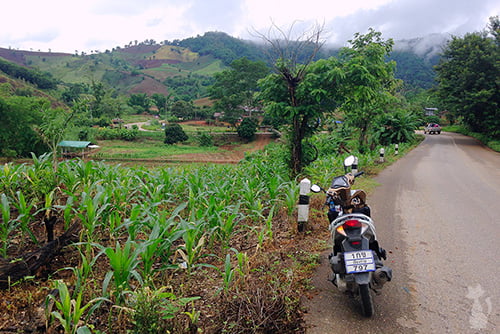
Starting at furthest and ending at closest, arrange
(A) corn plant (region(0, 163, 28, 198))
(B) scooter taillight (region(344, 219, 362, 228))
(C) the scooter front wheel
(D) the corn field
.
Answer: (A) corn plant (region(0, 163, 28, 198))
(B) scooter taillight (region(344, 219, 362, 228))
(C) the scooter front wheel
(D) the corn field

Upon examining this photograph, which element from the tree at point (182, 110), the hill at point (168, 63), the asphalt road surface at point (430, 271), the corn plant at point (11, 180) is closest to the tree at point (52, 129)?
the corn plant at point (11, 180)

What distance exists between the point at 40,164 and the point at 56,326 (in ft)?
12.3

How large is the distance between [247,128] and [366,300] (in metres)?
41.8

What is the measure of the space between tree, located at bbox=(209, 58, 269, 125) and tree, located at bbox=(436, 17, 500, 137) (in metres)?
27.1

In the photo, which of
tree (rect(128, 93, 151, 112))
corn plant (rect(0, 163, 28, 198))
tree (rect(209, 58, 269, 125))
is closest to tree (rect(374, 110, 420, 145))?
corn plant (rect(0, 163, 28, 198))

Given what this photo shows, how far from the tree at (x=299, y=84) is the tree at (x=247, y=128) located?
35.8m

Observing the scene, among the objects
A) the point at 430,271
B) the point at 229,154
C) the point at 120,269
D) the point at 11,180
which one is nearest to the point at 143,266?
the point at 120,269

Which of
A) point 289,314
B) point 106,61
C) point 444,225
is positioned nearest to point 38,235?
point 289,314

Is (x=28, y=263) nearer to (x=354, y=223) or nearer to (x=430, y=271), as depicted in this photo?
(x=354, y=223)

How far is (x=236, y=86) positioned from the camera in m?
46.6

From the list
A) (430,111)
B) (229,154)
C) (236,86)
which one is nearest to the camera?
(229,154)

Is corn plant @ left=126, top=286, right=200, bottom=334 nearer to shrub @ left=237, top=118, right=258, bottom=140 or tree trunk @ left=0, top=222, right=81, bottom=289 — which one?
tree trunk @ left=0, top=222, right=81, bottom=289

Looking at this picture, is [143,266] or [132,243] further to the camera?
[143,266]

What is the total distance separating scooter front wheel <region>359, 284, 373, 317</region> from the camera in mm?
2785
